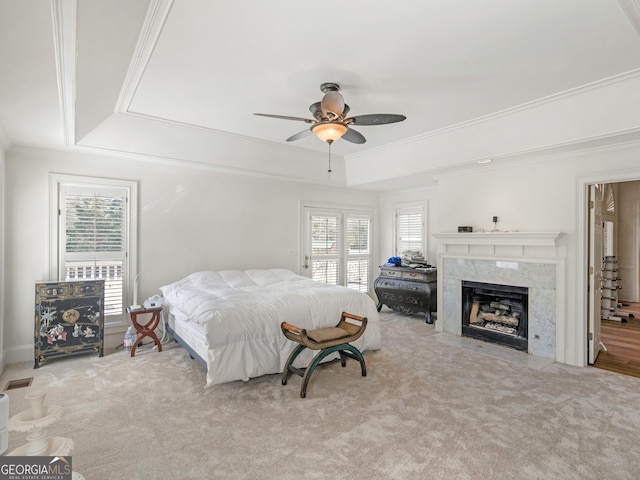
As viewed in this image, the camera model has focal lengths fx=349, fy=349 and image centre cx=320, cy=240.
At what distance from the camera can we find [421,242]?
22.0 feet

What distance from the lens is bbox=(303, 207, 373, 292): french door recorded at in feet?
21.3

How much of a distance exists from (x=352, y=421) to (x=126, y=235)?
376cm

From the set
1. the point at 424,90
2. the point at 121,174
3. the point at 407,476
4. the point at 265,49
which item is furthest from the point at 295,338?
the point at 121,174

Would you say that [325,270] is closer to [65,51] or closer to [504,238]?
[504,238]

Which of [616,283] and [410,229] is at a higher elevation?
[410,229]

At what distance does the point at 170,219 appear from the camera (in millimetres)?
4988

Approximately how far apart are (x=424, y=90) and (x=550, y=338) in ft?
10.7

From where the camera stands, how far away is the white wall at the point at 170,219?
4.06m

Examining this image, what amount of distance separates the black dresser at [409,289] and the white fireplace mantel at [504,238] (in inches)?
34.8

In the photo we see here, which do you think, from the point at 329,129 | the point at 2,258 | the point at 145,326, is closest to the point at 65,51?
the point at 329,129

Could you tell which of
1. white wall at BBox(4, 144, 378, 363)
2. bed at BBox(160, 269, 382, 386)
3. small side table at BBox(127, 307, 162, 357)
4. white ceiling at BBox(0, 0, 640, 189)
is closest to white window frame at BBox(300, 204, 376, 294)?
white wall at BBox(4, 144, 378, 363)

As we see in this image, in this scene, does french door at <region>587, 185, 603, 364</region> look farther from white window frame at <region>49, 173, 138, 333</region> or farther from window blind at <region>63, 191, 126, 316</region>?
window blind at <region>63, 191, 126, 316</region>

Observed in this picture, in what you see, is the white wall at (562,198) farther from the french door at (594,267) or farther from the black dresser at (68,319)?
the black dresser at (68,319)

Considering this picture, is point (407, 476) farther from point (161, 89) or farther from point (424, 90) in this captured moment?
point (161, 89)
